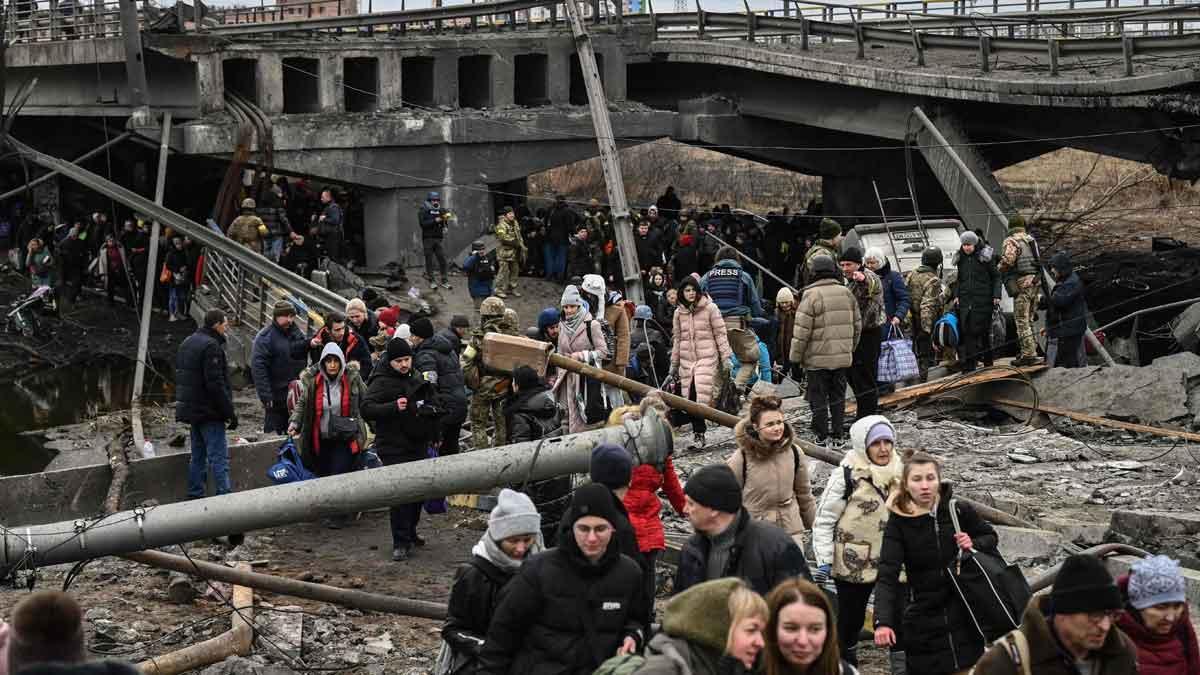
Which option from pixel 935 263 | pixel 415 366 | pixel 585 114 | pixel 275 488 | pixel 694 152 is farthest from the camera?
pixel 694 152

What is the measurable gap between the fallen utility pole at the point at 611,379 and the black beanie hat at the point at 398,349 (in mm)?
577

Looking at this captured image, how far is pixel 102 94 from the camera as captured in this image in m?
34.0

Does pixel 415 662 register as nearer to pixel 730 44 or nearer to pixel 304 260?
pixel 304 260

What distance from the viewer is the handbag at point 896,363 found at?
16.1 meters

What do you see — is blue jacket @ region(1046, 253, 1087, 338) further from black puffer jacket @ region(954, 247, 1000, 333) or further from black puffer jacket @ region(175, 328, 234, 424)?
black puffer jacket @ region(175, 328, 234, 424)

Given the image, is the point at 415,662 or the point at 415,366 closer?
the point at 415,662

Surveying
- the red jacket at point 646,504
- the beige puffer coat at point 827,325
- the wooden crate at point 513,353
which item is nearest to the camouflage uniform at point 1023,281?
the beige puffer coat at point 827,325

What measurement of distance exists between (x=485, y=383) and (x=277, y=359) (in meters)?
2.27

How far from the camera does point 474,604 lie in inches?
282

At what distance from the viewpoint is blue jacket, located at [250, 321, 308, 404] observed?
1502 centimetres

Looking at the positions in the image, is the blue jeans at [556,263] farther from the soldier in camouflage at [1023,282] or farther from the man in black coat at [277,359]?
the man in black coat at [277,359]

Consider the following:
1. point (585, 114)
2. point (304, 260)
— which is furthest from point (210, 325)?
point (585, 114)

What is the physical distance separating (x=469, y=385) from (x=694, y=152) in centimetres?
4279

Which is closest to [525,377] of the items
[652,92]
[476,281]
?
[476,281]
